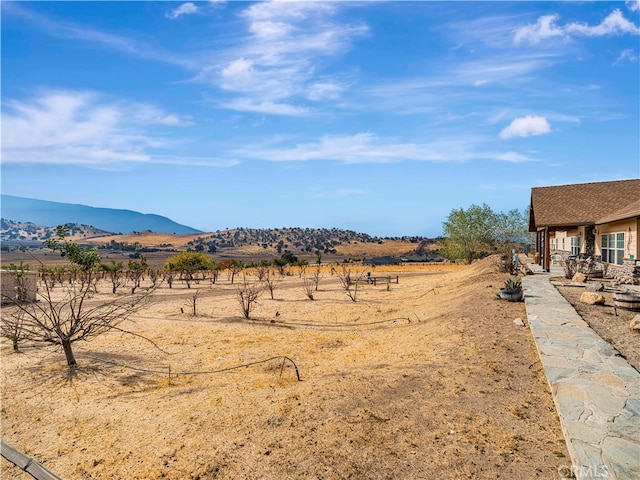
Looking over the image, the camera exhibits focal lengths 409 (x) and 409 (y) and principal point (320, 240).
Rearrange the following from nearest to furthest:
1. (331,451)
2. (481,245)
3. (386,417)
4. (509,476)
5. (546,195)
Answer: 1. (509,476)
2. (331,451)
3. (386,417)
4. (546,195)
5. (481,245)

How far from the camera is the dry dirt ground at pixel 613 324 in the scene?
7301mm

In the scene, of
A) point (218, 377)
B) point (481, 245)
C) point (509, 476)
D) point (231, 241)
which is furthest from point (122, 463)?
point (231, 241)

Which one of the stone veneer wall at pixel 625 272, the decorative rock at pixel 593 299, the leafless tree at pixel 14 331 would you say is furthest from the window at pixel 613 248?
the leafless tree at pixel 14 331

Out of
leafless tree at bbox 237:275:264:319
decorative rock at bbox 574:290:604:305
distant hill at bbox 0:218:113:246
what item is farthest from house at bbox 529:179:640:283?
distant hill at bbox 0:218:113:246

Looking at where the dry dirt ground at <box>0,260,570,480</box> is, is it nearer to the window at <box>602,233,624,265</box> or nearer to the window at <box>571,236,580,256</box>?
the window at <box>602,233,624,265</box>

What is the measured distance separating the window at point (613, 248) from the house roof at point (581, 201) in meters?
0.91

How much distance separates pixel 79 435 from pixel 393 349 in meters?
6.31

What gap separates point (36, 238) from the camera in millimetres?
118000

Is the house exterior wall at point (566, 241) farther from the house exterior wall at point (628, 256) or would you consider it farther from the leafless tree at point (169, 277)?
the leafless tree at point (169, 277)

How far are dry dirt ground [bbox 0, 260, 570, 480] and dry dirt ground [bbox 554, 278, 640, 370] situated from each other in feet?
5.00

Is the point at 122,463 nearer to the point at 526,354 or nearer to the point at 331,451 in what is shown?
the point at 331,451

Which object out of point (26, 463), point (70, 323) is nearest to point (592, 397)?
point (26, 463)

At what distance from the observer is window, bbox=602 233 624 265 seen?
1702 centimetres

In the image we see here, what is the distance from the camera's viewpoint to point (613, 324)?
9.16 m
